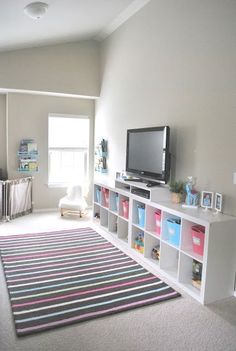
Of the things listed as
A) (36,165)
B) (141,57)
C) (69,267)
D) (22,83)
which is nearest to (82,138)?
(36,165)

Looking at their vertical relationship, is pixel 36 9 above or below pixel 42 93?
above

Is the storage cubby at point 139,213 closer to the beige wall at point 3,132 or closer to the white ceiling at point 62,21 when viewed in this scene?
the white ceiling at point 62,21

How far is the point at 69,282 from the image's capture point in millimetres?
2908

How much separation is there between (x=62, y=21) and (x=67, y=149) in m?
2.41

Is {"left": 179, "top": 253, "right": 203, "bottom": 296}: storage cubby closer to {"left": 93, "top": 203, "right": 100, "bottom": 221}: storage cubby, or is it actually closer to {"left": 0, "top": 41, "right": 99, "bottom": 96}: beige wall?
{"left": 93, "top": 203, "right": 100, "bottom": 221}: storage cubby

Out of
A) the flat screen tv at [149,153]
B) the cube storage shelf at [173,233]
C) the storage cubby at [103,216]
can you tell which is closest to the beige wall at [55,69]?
the flat screen tv at [149,153]

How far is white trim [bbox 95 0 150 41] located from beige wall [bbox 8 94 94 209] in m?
Answer: 1.29

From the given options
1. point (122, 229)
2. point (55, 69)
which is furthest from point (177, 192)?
point (55, 69)

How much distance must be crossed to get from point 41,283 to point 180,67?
2.89 metres

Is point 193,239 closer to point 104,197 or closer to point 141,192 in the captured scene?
point 141,192

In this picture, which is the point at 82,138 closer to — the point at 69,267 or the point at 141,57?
the point at 141,57

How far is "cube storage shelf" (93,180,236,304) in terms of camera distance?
2588mm

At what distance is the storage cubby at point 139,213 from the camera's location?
362 centimetres

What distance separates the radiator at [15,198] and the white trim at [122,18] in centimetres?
299
